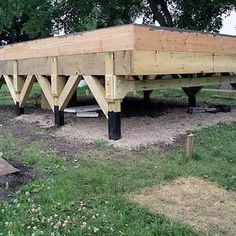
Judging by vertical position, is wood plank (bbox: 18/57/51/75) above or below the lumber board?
below

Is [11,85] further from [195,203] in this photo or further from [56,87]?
[195,203]

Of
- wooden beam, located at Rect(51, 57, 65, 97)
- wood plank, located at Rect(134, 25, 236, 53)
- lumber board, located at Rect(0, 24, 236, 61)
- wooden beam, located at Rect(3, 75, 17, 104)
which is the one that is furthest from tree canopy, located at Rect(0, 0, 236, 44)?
wooden beam, located at Rect(51, 57, 65, 97)

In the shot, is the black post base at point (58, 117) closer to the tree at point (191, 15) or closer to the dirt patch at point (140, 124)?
the dirt patch at point (140, 124)

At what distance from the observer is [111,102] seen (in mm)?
6242

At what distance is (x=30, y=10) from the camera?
15.6 metres

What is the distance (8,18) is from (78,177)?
48.8 ft

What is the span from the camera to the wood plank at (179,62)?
598cm

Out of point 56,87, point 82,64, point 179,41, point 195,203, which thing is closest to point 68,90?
point 56,87

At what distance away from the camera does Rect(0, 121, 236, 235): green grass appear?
3150 millimetres

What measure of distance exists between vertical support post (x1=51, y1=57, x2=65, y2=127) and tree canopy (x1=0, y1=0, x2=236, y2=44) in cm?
775

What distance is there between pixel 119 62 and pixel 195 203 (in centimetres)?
292

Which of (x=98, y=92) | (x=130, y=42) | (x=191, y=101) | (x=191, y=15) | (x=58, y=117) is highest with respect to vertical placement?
(x=191, y=15)

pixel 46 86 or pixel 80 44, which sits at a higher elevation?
pixel 80 44

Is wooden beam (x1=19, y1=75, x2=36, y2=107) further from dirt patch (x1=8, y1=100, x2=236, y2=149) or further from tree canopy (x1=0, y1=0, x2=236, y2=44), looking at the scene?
tree canopy (x1=0, y1=0, x2=236, y2=44)
